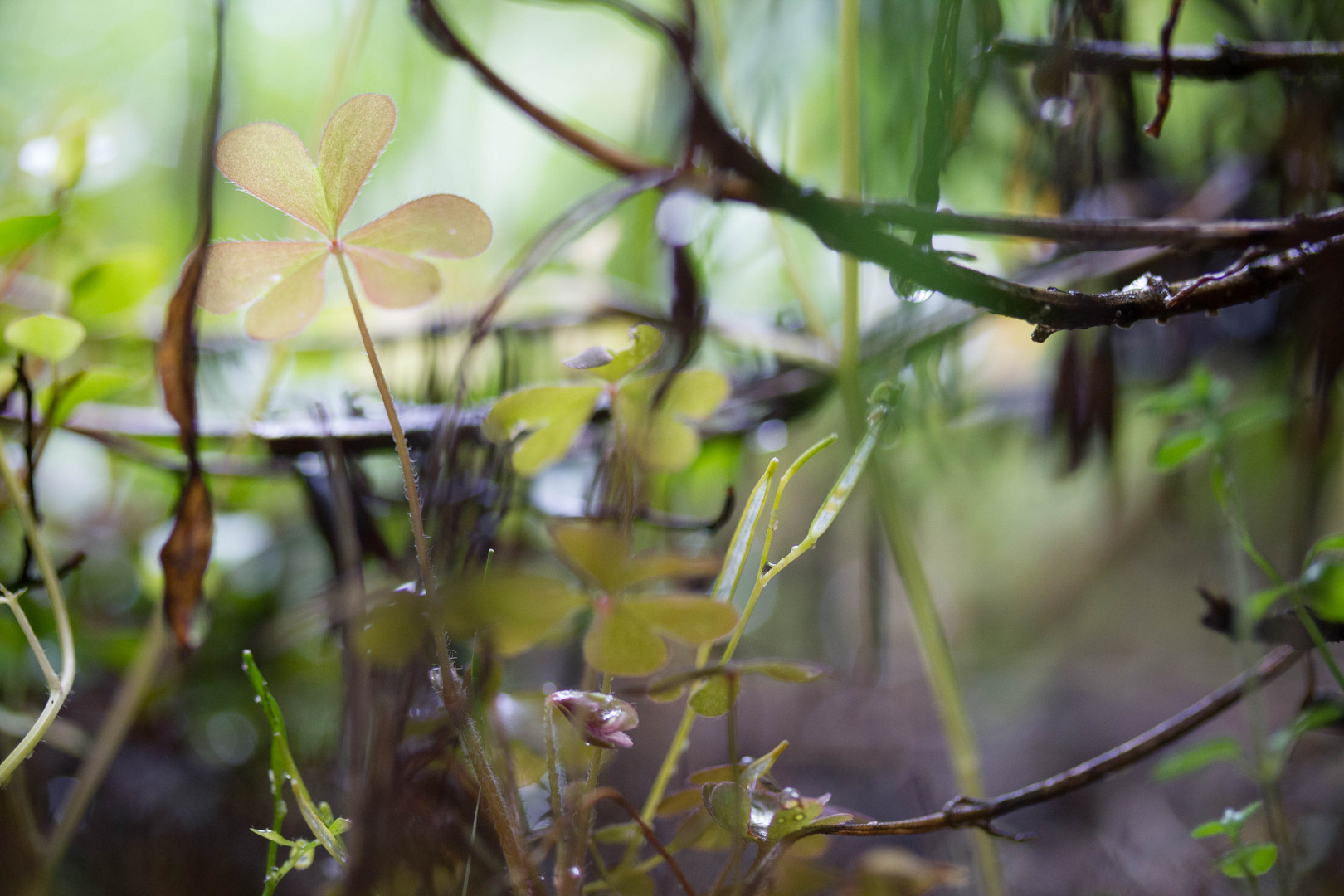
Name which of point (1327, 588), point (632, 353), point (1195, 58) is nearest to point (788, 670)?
point (632, 353)

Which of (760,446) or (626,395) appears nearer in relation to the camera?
(626,395)

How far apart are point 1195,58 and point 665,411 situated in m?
0.39

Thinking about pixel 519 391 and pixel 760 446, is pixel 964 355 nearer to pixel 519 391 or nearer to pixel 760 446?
pixel 760 446

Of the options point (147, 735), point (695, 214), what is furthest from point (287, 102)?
point (695, 214)

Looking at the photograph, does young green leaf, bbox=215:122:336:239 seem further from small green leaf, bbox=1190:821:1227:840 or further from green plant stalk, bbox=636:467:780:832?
small green leaf, bbox=1190:821:1227:840

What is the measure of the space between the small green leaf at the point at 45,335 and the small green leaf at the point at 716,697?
39cm

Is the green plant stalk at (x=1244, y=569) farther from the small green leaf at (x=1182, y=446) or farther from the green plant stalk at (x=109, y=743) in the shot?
the green plant stalk at (x=109, y=743)

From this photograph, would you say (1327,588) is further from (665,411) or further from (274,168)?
(274,168)

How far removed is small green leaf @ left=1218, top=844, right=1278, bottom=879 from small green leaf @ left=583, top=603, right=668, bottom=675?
0.96 ft

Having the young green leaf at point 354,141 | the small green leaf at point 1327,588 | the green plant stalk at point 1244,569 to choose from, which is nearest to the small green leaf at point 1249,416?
the green plant stalk at point 1244,569

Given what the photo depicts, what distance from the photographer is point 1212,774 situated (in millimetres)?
948

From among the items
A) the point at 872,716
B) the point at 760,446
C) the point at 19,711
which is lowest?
the point at 872,716

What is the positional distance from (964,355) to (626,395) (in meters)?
0.49

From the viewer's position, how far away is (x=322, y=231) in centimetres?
32
